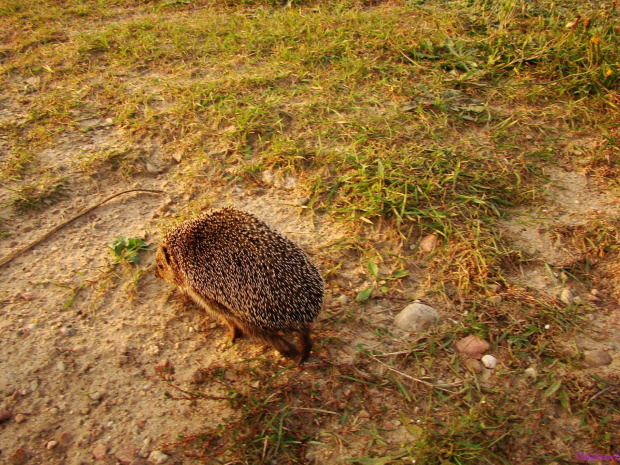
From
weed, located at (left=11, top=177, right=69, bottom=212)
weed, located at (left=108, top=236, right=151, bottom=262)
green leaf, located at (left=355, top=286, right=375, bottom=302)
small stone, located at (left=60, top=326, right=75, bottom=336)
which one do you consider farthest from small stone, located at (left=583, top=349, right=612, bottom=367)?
weed, located at (left=11, top=177, right=69, bottom=212)

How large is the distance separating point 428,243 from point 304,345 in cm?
152

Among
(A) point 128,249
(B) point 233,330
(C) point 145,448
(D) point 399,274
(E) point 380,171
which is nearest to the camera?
(C) point 145,448

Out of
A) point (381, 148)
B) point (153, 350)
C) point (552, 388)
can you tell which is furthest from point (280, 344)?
point (381, 148)

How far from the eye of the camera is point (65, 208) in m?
4.42

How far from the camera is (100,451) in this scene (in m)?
2.86

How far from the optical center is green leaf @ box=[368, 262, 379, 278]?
390 centimetres

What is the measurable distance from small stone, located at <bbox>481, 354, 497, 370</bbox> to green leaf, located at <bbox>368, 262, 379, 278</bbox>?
1045mm

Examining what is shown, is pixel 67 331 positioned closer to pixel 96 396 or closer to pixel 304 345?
pixel 96 396

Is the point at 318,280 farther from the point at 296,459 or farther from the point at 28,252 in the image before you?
the point at 28,252

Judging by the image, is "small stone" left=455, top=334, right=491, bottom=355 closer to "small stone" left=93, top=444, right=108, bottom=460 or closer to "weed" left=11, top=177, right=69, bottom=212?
"small stone" left=93, top=444, right=108, bottom=460

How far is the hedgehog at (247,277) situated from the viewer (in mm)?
3172

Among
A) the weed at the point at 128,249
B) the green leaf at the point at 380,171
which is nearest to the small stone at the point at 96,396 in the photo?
the weed at the point at 128,249

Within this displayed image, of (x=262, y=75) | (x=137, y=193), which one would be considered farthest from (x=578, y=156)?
(x=137, y=193)

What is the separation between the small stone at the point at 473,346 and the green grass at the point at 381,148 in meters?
0.11
